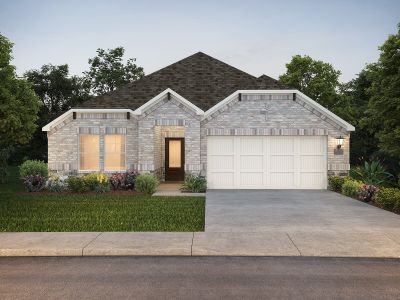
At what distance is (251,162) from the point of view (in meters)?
20.6

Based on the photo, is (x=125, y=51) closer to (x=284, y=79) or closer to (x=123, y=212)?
(x=284, y=79)

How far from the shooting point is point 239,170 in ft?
67.4

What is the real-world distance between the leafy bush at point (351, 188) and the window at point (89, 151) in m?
11.6

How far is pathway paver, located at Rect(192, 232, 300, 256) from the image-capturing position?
7984mm

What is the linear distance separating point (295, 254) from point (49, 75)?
3889 centimetres

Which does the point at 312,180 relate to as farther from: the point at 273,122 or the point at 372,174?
the point at 273,122

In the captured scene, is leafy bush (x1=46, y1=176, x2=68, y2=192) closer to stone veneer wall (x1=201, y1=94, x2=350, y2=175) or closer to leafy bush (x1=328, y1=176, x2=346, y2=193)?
stone veneer wall (x1=201, y1=94, x2=350, y2=175)

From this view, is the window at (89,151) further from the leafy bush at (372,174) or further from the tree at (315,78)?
the tree at (315,78)

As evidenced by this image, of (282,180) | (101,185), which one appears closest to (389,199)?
(282,180)

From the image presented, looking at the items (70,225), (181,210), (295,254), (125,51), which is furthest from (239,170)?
(125,51)

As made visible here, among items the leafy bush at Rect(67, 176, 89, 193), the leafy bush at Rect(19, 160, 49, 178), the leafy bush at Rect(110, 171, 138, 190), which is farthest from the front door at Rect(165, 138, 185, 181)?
the leafy bush at Rect(67, 176, 89, 193)

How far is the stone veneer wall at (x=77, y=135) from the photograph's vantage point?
70.2 feet

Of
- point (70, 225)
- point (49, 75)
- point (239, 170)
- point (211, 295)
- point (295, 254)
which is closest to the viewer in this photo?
point (211, 295)

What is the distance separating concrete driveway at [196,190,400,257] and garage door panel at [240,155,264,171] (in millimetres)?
3897
